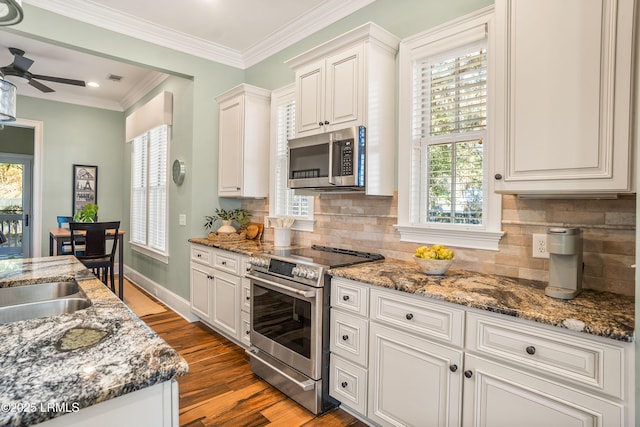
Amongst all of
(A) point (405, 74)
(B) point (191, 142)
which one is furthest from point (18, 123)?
(A) point (405, 74)

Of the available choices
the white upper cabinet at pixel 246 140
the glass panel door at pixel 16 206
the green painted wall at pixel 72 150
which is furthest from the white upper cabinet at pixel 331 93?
the glass panel door at pixel 16 206

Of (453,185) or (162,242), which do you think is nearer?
(453,185)

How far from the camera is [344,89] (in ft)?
8.11

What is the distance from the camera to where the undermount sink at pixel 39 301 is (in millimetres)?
1371

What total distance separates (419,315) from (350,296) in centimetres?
45

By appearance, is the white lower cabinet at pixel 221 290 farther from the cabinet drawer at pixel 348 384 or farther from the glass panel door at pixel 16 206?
the glass panel door at pixel 16 206

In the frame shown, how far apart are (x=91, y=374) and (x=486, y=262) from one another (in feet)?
6.38

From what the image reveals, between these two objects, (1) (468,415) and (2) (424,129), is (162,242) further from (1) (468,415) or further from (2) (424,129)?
(1) (468,415)

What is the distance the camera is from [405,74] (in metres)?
2.42

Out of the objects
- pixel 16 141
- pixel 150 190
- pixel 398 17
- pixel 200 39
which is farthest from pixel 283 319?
pixel 16 141

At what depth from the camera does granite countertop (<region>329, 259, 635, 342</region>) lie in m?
1.25

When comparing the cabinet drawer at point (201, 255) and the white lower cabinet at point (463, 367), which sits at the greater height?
the cabinet drawer at point (201, 255)

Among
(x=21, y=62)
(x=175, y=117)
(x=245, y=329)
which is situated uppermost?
(x=21, y=62)

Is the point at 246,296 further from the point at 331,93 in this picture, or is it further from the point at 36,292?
the point at 331,93
